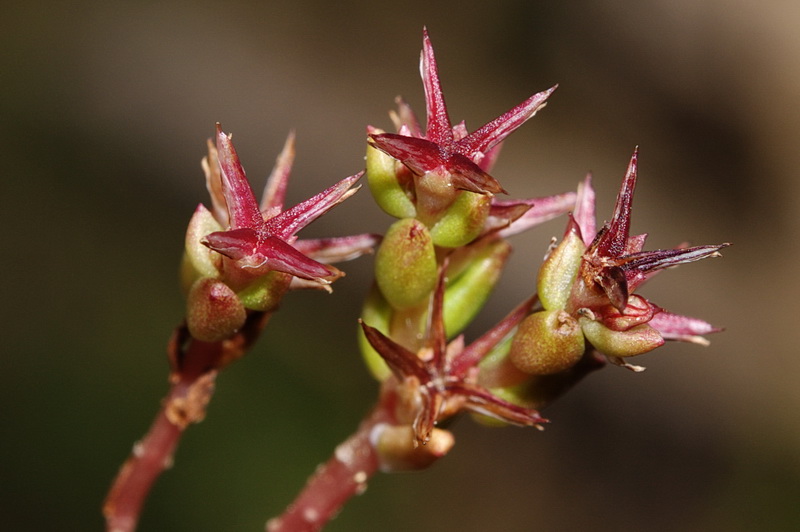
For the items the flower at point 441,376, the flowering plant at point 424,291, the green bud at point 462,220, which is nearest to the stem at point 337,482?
the flowering plant at point 424,291

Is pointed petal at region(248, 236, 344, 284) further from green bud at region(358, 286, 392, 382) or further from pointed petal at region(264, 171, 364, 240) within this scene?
green bud at region(358, 286, 392, 382)

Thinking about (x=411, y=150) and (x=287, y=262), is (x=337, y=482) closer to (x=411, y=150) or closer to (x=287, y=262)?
(x=287, y=262)

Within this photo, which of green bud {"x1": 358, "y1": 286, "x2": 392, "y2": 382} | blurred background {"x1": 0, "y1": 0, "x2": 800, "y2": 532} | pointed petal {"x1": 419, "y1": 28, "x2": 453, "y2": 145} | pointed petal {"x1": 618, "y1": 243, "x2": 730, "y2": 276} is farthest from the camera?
blurred background {"x1": 0, "y1": 0, "x2": 800, "y2": 532}

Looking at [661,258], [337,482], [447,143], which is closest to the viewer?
[661,258]

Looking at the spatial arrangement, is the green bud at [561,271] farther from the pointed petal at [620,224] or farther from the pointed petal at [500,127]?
the pointed petal at [500,127]

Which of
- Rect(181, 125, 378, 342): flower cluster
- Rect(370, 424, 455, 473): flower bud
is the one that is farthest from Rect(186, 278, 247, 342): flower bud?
Rect(370, 424, 455, 473): flower bud

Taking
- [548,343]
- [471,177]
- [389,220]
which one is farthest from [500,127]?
[389,220]
